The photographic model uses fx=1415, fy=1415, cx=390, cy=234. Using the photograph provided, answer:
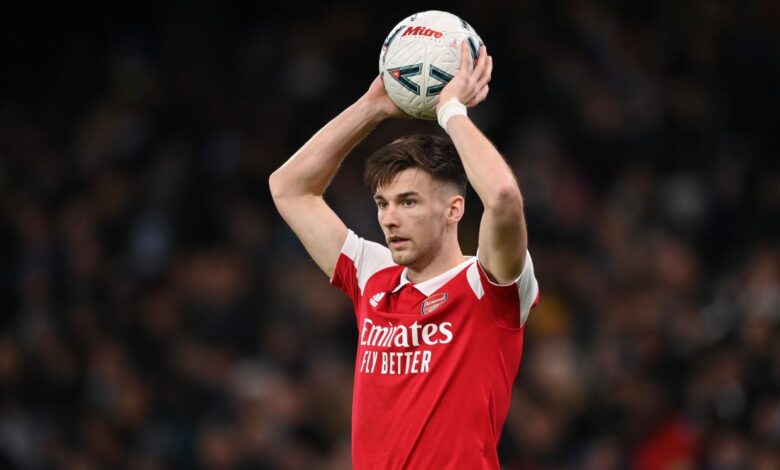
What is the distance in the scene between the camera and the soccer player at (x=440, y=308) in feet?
15.5

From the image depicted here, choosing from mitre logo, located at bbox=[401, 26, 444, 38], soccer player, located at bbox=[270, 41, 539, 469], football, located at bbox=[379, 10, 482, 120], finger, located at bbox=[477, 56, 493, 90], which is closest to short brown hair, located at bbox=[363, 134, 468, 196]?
soccer player, located at bbox=[270, 41, 539, 469]

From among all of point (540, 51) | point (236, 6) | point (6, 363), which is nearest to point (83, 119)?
point (236, 6)

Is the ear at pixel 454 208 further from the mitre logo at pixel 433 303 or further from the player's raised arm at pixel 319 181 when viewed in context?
the player's raised arm at pixel 319 181

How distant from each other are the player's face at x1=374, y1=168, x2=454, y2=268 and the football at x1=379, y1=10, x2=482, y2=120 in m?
0.26

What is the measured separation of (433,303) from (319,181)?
746mm

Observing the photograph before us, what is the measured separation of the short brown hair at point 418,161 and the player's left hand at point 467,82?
0.20 metres

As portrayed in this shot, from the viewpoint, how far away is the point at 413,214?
193 inches

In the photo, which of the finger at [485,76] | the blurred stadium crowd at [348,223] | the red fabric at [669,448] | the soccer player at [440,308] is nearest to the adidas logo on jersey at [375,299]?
the soccer player at [440,308]

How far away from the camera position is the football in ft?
16.2

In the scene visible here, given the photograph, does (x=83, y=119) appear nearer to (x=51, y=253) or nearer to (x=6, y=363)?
(x=51, y=253)

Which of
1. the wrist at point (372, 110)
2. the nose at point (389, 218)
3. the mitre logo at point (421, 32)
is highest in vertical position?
the mitre logo at point (421, 32)

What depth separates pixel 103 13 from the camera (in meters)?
14.5

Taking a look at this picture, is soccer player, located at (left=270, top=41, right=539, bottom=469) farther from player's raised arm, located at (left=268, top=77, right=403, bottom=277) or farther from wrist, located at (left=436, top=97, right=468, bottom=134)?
player's raised arm, located at (left=268, top=77, right=403, bottom=277)

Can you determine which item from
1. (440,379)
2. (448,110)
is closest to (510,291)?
(440,379)
